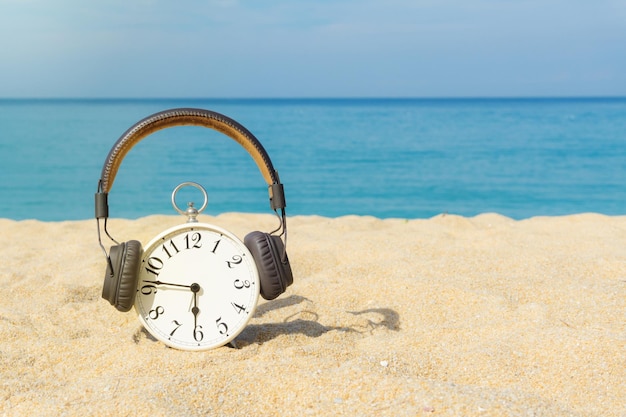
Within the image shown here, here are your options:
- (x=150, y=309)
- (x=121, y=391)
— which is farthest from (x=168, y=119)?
(x=121, y=391)

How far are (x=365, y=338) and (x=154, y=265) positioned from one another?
47.1 inches

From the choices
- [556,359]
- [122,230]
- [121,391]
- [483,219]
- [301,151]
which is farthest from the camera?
[301,151]

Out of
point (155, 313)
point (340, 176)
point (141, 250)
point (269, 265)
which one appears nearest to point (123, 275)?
point (141, 250)

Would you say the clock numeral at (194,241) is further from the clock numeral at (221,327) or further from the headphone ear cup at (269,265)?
the clock numeral at (221,327)

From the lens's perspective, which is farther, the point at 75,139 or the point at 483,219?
the point at 75,139

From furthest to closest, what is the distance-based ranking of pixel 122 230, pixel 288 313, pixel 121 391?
pixel 122 230, pixel 288 313, pixel 121 391

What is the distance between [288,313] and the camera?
4090mm

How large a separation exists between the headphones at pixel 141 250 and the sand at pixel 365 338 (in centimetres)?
34

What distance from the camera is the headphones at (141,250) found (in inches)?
128

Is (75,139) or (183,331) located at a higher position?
(183,331)

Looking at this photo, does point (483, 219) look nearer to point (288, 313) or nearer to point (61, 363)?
point (288, 313)

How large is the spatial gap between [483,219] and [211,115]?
450 centimetres

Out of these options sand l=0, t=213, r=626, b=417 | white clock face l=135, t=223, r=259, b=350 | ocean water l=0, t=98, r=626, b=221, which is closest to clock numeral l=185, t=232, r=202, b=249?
white clock face l=135, t=223, r=259, b=350

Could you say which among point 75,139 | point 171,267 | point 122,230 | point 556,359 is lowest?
point 75,139
